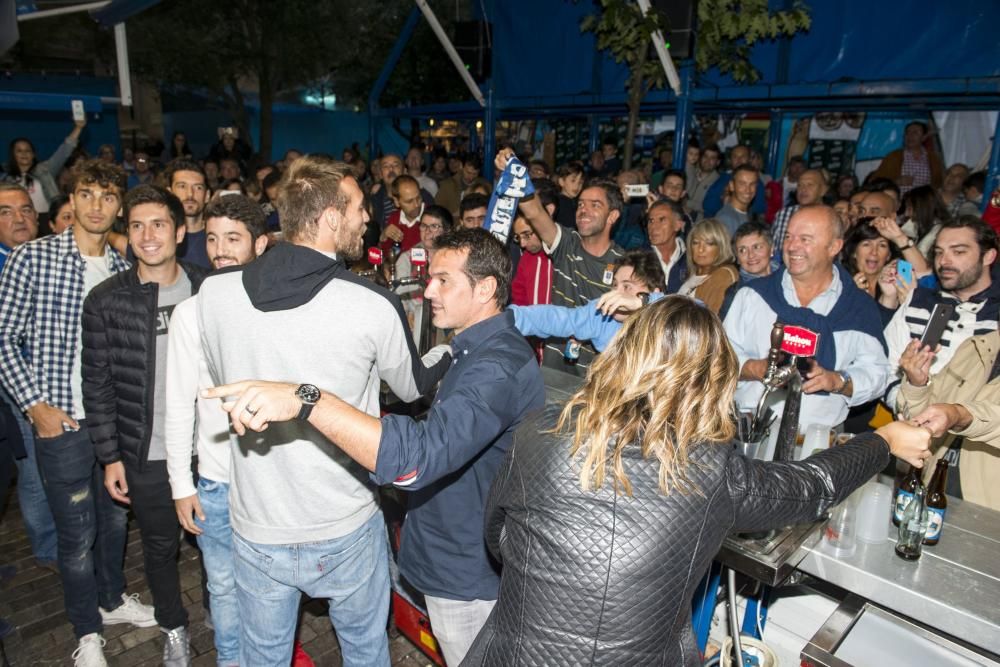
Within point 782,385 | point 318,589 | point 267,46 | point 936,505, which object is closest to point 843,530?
point 936,505

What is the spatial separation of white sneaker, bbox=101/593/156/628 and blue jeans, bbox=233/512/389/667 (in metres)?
1.42

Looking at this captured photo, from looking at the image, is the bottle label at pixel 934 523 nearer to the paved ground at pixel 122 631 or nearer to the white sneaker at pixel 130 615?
the paved ground at pixel 122 631

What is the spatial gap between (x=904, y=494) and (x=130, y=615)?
3.59 m

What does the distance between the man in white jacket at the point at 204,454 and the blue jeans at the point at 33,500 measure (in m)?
1.51

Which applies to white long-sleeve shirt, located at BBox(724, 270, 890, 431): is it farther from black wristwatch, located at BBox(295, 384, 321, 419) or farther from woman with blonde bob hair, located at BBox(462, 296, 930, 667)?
black wristwatch, located at BBox(295, 384, 321, 419)

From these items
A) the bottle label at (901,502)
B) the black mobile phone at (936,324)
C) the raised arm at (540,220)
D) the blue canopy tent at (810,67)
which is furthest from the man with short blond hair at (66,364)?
the blue canopy tent at (810,67)

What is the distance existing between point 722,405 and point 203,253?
3623mm

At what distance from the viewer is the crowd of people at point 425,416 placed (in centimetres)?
157

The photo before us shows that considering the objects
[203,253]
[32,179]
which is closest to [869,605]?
[203,253]

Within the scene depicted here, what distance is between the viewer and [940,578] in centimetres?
201

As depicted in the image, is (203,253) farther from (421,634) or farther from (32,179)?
(32,179)

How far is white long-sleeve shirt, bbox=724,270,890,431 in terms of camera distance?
3066 mm

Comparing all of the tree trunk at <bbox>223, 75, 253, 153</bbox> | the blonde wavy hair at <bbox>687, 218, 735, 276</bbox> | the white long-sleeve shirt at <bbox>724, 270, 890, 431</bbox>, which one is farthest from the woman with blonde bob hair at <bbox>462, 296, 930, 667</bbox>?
the tree trunk at <bbox>223, 75, 253, 153</bbox>

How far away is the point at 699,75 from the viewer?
7.53 m
